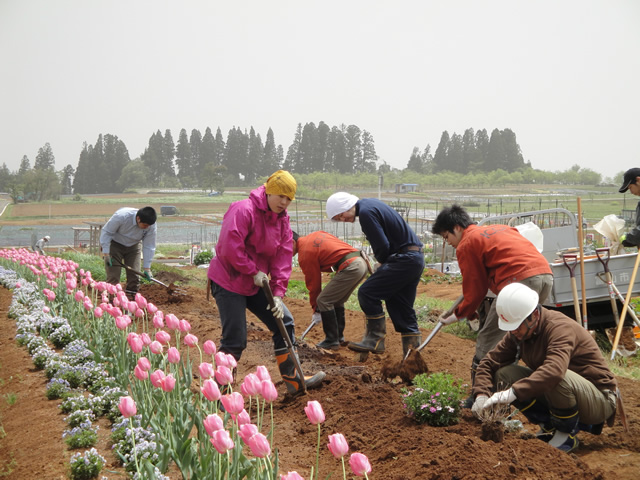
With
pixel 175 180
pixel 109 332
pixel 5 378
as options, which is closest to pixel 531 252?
pixel 109 332

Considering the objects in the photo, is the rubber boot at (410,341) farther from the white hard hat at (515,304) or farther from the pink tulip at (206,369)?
the pink tulip at (206,369)

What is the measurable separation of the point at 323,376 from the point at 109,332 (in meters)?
2.05

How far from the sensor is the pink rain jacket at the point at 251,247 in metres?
4.27

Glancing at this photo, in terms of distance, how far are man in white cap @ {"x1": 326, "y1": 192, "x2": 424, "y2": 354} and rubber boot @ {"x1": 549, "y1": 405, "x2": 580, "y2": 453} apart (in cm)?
230

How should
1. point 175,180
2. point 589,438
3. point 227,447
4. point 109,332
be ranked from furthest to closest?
point 175,180
point 109,332
point 589,438
point 227,447

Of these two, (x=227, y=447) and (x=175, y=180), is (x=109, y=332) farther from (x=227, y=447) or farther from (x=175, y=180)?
(x=175, y=180)

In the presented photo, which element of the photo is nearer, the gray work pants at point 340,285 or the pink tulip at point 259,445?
the pink tulip at point 259,445

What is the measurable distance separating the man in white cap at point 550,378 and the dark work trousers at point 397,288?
201 cm

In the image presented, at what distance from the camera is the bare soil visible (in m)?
3.13

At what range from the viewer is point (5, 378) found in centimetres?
558

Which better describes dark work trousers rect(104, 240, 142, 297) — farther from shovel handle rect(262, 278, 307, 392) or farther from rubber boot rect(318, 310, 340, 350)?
shovel handle rect(262, 278, 307, 392)

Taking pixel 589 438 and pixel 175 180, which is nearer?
pixel 589 438

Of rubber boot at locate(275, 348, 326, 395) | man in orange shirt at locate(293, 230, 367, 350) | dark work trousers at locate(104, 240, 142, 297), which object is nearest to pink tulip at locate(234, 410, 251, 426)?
rubber boot at locate(275, 348, 326, 395)

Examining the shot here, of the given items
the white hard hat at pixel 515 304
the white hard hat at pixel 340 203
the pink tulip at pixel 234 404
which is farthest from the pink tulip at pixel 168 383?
the white hard hat at pixel 340 203
